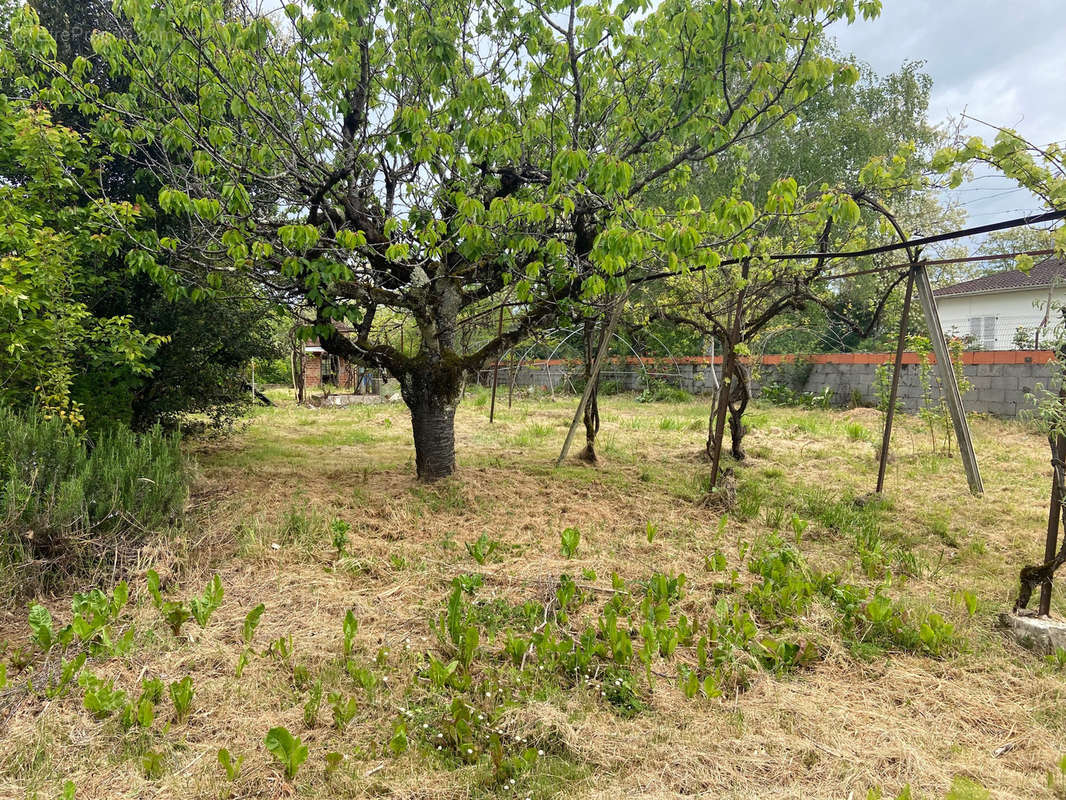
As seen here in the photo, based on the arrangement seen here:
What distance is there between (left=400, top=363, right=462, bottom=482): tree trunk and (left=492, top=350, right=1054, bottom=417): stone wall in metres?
4.12

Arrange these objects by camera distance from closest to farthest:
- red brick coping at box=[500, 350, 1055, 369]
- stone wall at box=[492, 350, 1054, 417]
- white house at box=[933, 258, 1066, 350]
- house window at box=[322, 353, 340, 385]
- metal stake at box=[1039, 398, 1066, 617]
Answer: metal stake at box=[1039, 398, 1066, 617] < red brick coping at box=[500, 350, 1055, 369] < stone wall at box=[492, 350, 1054, 417] < white house at box=[933, 258, 1066, 350] < house window at box=[322, 353, 340, 385]

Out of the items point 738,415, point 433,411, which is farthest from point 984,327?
point 433,411

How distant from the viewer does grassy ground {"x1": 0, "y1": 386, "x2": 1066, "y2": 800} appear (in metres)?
1.82

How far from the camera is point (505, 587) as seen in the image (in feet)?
10.4

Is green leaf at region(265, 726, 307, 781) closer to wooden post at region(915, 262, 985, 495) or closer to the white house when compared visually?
wooden post at region(915, 262, 985, 495)

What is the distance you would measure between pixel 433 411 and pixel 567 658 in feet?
10.5

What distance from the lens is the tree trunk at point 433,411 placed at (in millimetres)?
5129

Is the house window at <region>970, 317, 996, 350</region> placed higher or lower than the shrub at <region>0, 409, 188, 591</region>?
higher

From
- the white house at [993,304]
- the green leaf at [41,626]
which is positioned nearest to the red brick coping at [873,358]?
the white house at [993,304]

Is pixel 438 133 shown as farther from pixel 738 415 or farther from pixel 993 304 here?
pixel 993 304

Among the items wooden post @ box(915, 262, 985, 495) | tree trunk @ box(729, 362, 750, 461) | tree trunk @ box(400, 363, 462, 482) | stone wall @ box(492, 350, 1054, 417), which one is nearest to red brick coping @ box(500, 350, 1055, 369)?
stone wall @ box(492, 350, 1054, 417)

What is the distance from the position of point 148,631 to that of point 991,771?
10.8ft

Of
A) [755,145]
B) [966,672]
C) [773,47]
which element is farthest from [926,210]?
[966,672]

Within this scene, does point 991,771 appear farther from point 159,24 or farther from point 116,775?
point 159,24
